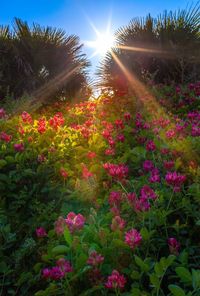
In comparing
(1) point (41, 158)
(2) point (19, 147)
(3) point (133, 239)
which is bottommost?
(3) point (133, 239)

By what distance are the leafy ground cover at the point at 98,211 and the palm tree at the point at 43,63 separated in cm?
532

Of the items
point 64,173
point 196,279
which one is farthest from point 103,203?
point 196,279

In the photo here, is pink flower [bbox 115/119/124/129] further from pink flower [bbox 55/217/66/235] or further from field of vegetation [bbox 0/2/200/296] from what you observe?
pink flower [bbox 55/217/66/235]

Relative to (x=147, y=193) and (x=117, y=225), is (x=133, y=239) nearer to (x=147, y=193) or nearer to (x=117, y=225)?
(x=117, y=225)

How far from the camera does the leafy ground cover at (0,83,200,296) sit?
2.34 metres

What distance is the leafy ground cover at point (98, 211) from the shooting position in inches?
92.0

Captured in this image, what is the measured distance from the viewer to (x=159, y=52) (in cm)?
1027

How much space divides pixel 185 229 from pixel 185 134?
5.80 feet

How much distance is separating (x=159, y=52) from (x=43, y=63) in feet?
9.49

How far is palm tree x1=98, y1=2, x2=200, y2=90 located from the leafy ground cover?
467cm

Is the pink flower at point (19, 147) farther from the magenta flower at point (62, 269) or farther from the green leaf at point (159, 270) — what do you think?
the green leaf at point (159, 270)

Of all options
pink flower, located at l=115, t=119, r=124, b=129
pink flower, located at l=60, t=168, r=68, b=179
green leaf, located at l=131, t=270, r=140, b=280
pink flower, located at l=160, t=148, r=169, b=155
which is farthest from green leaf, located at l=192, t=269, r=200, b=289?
pink flower, located at l=115, t=119, r=124, b=129

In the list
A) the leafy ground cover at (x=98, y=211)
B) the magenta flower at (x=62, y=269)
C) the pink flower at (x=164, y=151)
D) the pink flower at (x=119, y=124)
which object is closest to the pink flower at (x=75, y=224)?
the leafy ground cover at (x=98, y=211)

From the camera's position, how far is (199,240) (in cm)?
278
